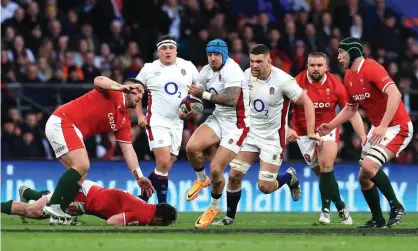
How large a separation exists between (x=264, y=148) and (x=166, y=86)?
2280 millimetres

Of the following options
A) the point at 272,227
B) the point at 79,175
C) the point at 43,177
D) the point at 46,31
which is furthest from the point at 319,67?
the point at 46,31

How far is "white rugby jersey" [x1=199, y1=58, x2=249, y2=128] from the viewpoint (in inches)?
683

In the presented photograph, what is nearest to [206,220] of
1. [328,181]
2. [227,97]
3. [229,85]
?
[227,97]

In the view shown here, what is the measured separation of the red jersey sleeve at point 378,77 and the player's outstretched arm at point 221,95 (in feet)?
6.03

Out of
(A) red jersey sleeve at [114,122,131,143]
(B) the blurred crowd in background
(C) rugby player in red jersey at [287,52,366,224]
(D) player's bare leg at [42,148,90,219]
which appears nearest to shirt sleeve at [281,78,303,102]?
(C) rugby player in red jersey at [287,52,366,224]

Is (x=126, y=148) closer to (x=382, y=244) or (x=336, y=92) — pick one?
(x=336, y=92)

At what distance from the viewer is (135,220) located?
16.2 m

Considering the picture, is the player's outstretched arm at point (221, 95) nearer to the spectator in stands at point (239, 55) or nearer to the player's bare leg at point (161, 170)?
the player's bare leg at point (161, 170)

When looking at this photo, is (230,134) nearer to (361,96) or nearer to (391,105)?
(361,96)

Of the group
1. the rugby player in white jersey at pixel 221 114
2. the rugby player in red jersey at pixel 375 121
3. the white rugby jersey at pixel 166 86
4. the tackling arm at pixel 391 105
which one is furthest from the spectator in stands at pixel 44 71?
the tackling arm at pixel 391 105

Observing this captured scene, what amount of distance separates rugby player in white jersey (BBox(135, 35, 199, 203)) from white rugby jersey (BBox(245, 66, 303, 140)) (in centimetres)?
179

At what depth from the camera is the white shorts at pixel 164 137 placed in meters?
18.8

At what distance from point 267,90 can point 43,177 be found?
20.9ft

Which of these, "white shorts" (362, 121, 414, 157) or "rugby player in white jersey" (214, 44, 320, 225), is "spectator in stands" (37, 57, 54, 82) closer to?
"rugby player in white jersey" (214, 44, 320, 225)
